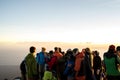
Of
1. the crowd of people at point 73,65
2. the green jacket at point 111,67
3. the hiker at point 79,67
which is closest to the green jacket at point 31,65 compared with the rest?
the crowd of people at point 73,65

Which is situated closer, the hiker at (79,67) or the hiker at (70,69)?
the hiker at (79,67)

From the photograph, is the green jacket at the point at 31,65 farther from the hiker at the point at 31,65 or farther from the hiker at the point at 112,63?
the hiker at the point at 112,63

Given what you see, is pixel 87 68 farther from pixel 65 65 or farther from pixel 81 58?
pixel 65 65

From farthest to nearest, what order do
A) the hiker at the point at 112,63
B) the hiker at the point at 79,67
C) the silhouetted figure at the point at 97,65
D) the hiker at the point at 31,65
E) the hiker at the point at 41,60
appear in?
1. the hiker at the point at 41,60
2. the silhouetted figure at the point at 97,65
3. the hiker at the point at 31,65
4. the hiker at the point at 79,67
5. the hiker at the point at 112,63

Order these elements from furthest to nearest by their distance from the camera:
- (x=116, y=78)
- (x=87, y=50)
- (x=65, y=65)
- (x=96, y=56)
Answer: (x=96, y=56) → (x=65, y=65) → (x=87, y=50) → (x=116, y=78)

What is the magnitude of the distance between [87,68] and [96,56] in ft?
12.6

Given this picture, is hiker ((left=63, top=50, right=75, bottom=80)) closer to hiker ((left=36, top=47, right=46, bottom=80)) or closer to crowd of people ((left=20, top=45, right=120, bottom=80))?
crowd of people ((left=20, top=45, right=120, bottom=80))

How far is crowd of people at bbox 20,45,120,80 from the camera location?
47.7ft

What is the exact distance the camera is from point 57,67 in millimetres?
18266

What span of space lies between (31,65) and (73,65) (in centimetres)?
222

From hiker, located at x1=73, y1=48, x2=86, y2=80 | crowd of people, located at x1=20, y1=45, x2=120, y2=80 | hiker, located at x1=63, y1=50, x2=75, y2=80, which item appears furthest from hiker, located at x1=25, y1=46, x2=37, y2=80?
hiker, located at x1=73, y1=48, x2=86, y2=80

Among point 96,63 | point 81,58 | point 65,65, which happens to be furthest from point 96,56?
point 81,58

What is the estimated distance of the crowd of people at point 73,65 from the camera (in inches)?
572

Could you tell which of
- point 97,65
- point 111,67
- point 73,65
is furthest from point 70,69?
point 97,65
